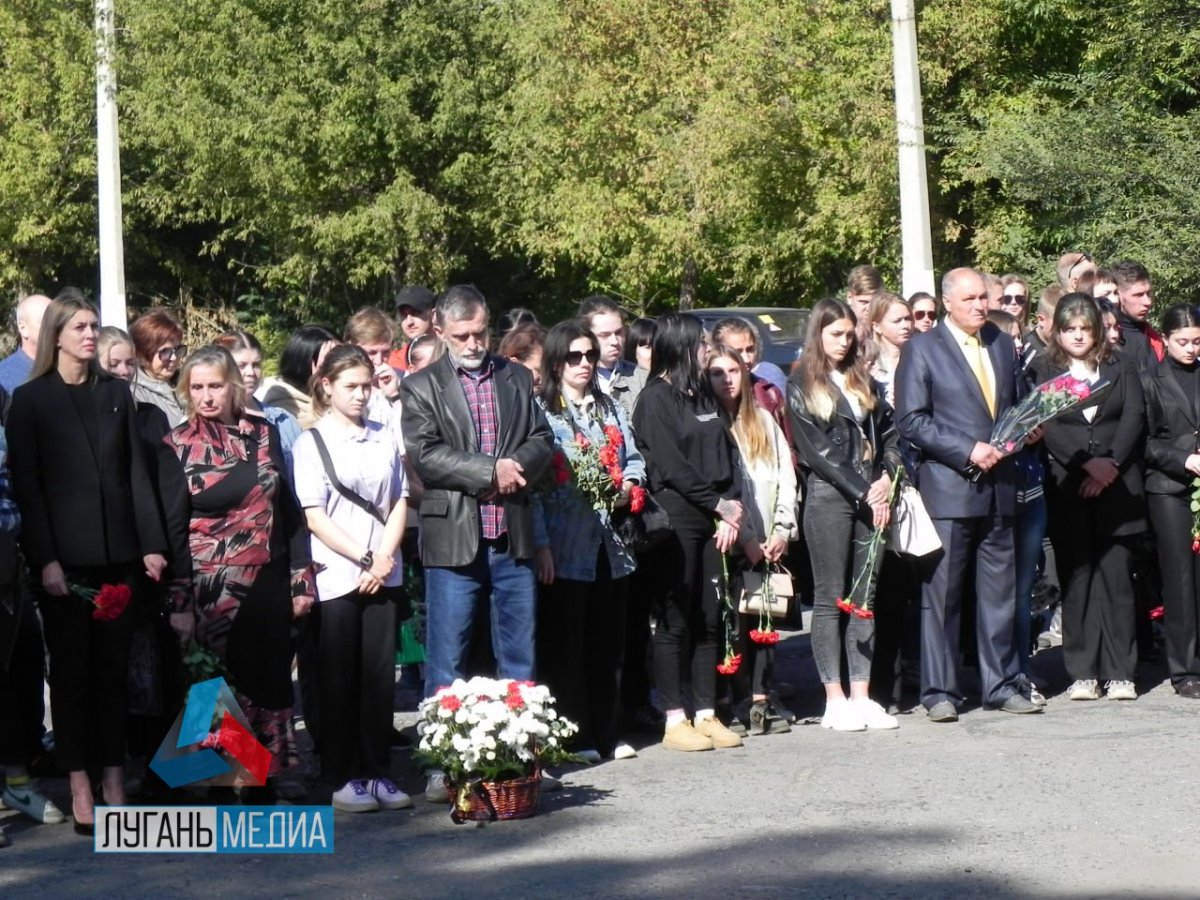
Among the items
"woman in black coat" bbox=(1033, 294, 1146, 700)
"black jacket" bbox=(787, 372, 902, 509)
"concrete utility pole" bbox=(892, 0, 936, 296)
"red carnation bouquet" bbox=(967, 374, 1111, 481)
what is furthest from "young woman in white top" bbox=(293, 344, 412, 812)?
"concrete utility pole" bbox=(892, 0, 936, 296)

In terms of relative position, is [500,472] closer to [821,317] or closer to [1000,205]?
[821,317]

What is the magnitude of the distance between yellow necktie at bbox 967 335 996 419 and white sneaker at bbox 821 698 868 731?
1.65 metres

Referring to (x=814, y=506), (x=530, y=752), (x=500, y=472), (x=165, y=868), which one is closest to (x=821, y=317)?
(x=814, y=506)

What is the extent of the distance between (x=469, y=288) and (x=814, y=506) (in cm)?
230

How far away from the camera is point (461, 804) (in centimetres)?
717

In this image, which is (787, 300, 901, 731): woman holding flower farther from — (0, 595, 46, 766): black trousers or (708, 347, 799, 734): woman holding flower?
(0, 595, 46, 766): black trousers

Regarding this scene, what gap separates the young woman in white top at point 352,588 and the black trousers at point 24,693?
1.24 metres

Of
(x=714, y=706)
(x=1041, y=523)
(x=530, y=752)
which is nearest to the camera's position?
(x=530, y=752)

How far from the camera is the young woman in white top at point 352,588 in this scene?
24.7 ft

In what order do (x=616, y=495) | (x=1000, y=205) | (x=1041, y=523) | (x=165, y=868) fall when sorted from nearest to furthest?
(x=165, y=868), (x=616, y=495), (x=1041, y=523), (x=1000, y=205)

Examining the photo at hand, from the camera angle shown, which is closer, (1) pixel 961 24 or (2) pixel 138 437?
(2) pixel 138 437

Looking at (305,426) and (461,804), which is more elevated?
(305,426)

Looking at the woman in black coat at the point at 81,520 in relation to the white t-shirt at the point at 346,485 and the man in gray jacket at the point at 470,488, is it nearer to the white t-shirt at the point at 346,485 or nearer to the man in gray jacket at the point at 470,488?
the white t-shirt at the point at 346,485

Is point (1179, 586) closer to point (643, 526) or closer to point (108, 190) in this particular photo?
point (643, 526)
